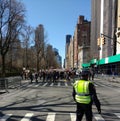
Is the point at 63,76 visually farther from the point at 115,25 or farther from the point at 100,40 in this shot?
the point at 115,25

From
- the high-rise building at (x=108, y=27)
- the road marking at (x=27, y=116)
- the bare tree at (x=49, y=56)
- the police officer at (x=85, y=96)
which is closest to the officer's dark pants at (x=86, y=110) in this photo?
the police officer at (x=85, y=96)

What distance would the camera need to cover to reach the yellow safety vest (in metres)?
9.38

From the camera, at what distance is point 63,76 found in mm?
74875

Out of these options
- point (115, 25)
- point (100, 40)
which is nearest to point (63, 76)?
point (100, 40)

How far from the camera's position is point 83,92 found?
9.44 metres

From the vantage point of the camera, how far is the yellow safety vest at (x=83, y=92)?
9.38 metres

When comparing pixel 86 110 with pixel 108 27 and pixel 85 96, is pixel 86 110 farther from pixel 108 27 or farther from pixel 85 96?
pixel 108 27

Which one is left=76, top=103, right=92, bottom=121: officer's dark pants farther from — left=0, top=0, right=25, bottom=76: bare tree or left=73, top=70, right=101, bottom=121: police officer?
left=0, top=0, right=25, bottom=76: bare tree

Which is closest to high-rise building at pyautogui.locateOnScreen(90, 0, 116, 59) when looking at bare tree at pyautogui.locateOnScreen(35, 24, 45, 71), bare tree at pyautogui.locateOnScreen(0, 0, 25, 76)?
bare tree at pyautogui.locateOnScreen(35, 24, 45, 71)

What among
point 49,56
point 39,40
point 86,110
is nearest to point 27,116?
point 86,110

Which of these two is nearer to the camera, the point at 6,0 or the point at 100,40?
the point at 100,40

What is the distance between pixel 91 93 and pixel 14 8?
50118mm

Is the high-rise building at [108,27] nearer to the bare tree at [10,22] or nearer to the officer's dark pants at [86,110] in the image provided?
the bare tree at [10,22]

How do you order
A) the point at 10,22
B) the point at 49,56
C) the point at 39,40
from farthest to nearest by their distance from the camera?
the point at 49,56, the point at 39,40, the point at 10,22
